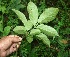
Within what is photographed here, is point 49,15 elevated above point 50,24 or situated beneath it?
elevated above

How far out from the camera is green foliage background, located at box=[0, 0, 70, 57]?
2807 mm

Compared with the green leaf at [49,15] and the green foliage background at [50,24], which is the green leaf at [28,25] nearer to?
the green leaf at [49,15]

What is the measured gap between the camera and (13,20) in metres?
3.25

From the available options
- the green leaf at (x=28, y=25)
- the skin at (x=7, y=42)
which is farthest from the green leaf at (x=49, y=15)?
the skin at (x=7, y=42)

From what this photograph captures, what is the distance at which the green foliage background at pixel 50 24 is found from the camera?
2807mm

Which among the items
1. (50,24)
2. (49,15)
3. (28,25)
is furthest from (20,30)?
(50,24)

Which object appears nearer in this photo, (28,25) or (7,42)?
(28,25)

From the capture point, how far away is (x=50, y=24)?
330 cm

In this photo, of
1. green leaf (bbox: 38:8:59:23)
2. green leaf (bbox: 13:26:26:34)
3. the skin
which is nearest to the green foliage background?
the skin

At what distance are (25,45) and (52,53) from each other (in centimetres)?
50

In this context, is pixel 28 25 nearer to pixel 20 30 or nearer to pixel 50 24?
pixel 20 30

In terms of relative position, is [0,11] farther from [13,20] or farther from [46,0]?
[46,0]

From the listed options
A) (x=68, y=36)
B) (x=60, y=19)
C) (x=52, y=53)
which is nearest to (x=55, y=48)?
(x=52, y=53)

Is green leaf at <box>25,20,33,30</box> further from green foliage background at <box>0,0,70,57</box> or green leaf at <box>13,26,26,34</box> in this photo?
green foliage background at <box>0,0,70,57</box>
